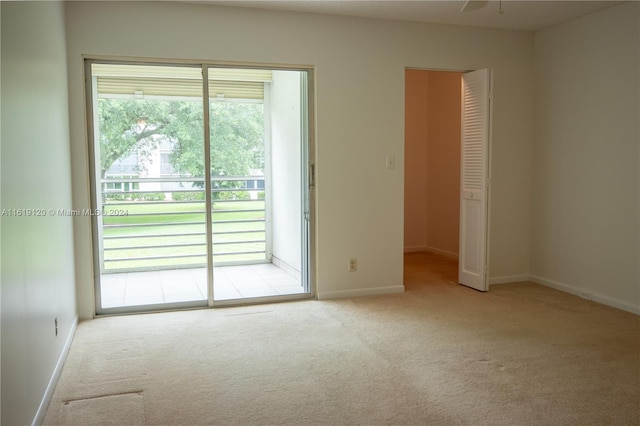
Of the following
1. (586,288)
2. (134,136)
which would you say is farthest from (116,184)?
(586,288)

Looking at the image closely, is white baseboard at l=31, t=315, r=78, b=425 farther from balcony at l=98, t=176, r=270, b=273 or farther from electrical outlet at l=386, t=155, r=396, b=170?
electrical outlet at l=386, t=155, r=396, b=170

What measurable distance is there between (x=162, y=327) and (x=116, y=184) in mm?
1808

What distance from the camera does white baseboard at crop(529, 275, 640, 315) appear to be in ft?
13.8

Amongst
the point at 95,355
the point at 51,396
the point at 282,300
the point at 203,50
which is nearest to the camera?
the point at 51,396

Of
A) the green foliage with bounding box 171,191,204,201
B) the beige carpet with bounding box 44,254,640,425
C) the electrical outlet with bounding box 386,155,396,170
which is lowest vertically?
the beige carpet with bounding box 44,254,640,425

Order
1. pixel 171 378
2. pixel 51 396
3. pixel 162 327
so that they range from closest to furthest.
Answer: pixel 51 396, pixel 171 378, pixel 162 327

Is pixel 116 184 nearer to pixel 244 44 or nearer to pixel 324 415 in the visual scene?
pixel 244 44

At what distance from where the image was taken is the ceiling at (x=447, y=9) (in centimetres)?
411

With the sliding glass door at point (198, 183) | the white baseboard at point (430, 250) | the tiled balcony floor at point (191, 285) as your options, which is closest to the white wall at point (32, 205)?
the sliding glass door at point (198, 183)

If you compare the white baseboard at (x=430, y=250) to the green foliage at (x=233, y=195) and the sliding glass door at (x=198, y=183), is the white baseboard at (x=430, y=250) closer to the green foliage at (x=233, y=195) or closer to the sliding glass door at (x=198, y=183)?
the sliding glass door at (x=198, y=183)

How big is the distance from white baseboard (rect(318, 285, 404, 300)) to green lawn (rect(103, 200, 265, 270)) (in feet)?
3.64

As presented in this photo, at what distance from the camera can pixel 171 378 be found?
2912mm

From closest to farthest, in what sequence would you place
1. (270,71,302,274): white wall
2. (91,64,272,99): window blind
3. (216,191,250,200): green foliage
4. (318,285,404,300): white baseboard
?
(91,64,272,99): window blind → (318,285,404,300): white baseboard → (216,191,250,200): green foliage → (270,71,302,274): white wall

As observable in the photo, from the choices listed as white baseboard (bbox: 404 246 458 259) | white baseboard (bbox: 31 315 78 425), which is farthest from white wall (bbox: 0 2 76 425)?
white baseboard (bbox: 404 246 458 259)
